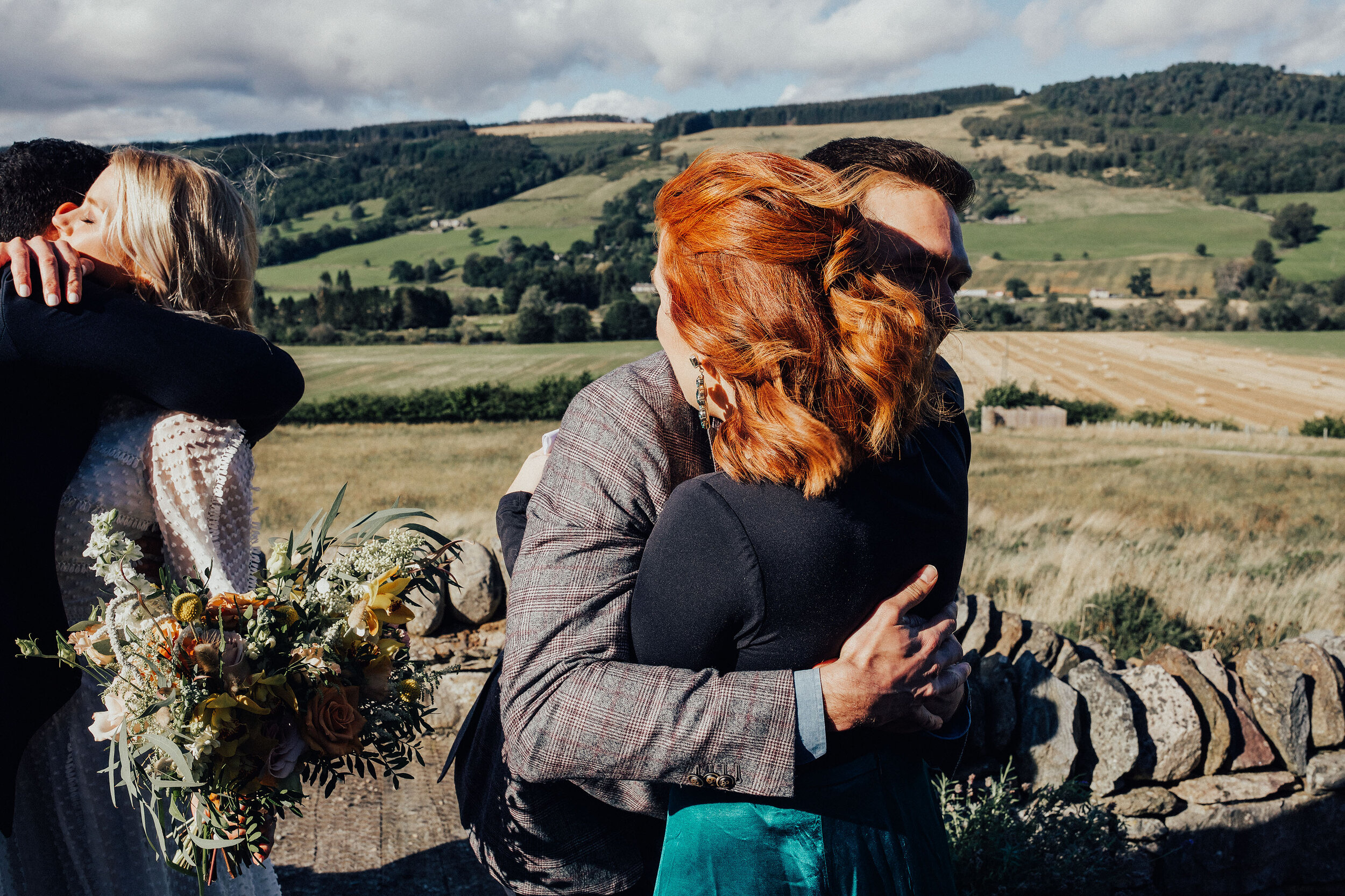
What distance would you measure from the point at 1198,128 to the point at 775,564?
175416 mm

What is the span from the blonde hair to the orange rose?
34.3 inches

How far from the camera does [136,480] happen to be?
68.6 inches

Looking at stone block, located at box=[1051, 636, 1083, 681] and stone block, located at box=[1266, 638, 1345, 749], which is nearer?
stone block, located at box=[1266, 638, 1345, 749]

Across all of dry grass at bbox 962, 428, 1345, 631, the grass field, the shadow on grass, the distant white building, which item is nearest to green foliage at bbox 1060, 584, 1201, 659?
dry grass at bbox 962, 428, 1345, 631

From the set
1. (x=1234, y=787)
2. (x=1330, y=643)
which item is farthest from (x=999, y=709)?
(x=1330, y=643)

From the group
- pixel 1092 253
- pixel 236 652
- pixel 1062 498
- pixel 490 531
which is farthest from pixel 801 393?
pixel 1092 253

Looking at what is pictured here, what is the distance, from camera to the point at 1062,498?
55.7ft

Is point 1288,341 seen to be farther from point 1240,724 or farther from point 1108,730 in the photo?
point 1108,730

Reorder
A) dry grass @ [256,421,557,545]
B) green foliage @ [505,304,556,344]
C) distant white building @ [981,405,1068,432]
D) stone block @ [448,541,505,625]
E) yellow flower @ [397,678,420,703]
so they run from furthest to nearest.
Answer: green foliage @ [505,304,556,344], distant white building @ [981,405,1068,432], dry grass @ [256,421,557,545], stone block @ [448,541,505,625], yellow flower @ [397,678,420,703]

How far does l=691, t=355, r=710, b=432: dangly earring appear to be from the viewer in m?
1.29

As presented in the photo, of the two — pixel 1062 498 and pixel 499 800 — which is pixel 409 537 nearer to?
pixel 499 800

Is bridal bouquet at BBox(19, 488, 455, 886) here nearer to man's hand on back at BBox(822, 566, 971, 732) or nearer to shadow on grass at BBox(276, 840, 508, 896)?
man's hand on back at BBox(822, 566, 971, 732)

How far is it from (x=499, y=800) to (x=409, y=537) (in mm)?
528

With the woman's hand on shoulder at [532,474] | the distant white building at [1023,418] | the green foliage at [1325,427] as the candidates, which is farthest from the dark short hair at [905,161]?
the green foliage at [1325,427]
